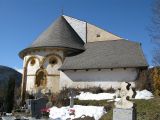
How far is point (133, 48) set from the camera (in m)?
34.4

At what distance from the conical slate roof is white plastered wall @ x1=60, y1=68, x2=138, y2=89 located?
4.14 metres

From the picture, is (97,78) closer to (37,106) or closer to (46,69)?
(46,69)

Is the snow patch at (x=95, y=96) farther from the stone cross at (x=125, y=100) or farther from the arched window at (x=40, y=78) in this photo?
the stone cross at (x=125, y=100)

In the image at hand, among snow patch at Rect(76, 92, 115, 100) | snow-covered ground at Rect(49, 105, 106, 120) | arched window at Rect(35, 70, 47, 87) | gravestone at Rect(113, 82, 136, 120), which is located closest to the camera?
gravestone at Rect(113, 82, 136, 120)

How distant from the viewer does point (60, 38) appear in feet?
126

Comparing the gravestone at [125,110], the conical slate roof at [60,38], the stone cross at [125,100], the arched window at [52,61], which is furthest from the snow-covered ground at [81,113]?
the conical slate roof at [60,38]

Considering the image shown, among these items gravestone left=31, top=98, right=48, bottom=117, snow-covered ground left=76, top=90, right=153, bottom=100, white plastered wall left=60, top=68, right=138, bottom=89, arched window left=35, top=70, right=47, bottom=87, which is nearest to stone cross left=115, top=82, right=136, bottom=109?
gravestone left=31, top=98, right=48, bottom=117

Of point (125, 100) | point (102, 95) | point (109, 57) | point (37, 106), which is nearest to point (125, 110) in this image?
point (125, 100)

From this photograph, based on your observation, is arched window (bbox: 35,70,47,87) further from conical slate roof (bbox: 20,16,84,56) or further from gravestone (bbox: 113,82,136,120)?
gravestone (bbox: 113,82,136,120)

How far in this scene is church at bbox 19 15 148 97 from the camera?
32.0 meters

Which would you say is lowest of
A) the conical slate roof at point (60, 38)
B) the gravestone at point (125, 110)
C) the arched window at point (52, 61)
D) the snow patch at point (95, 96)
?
the gravestone at point (125, 110)

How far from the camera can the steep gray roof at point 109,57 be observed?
31.7 m

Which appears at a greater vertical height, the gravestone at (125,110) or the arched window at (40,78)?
the arched window at (40,78)

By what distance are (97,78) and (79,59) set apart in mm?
3732
